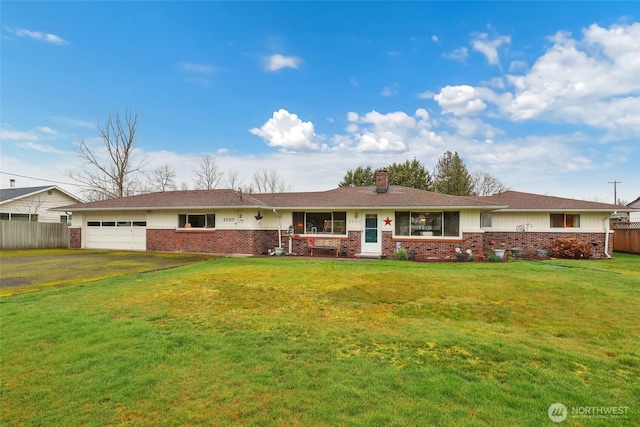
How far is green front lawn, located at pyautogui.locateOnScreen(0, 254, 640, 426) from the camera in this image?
254cm

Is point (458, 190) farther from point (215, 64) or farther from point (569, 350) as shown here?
point (569, 350)

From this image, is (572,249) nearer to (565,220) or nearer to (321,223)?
(565,220)

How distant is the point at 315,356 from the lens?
11.8 ft

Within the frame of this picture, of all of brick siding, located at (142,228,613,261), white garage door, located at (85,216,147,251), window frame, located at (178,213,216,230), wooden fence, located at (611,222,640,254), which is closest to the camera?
brick siding, located at (142,228,613,261)

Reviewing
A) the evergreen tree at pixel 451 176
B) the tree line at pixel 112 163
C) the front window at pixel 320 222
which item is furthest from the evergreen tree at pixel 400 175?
the front window at pixel 320 222

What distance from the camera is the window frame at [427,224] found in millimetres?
14359

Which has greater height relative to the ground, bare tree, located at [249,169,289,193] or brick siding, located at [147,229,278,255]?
bare tree, located at [249,169,289,193]

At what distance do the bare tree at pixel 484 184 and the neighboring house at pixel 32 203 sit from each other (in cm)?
4390

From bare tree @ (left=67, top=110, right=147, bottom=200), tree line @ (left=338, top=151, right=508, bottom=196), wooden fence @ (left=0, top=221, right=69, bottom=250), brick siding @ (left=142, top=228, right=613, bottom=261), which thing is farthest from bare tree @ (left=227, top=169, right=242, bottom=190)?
brick siding @ (left=142, top=228, right=613, bottom=261)

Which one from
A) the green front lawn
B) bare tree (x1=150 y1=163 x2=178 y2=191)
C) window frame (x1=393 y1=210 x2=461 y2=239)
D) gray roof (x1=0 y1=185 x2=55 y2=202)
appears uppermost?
bare tree (x1=150 y1=163 x2=178 y2=191)

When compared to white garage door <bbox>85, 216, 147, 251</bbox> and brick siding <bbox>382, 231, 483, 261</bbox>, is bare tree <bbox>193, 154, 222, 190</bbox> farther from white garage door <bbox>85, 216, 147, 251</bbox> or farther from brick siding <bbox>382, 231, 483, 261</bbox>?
brick siding <bbox>382, 231, 483, 261</bbox>

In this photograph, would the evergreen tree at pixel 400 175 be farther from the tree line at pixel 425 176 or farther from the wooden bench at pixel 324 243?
the wooden bench at pixel 324 243

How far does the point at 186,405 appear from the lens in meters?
2.61

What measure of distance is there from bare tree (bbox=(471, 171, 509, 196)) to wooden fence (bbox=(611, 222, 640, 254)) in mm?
23489
